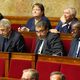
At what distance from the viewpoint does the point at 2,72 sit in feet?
9.94

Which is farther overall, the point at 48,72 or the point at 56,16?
the point at 56,16

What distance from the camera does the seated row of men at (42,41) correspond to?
307 centimetres

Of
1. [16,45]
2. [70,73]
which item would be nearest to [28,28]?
[16,45]

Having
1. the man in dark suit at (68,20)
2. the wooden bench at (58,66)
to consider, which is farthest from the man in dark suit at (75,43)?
the man in dark suit at (68,20)

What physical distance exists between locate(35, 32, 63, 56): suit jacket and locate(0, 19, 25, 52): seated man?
0.22m

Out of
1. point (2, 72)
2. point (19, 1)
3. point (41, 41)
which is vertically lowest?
point (2, 72)

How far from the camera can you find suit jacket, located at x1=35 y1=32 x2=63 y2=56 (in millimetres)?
3078

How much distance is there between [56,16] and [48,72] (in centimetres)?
176

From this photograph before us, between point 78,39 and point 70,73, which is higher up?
point 78,39

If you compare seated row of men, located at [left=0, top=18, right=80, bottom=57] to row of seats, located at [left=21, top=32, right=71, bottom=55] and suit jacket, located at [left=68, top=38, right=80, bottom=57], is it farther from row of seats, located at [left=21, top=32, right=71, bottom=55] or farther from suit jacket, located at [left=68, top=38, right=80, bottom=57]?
row of seats, located at [left=21, top=32, right=71, bottom=55]

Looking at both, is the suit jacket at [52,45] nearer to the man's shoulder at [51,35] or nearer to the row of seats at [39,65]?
the man's shoulder at [51,35]

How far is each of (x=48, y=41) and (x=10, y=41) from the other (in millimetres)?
323

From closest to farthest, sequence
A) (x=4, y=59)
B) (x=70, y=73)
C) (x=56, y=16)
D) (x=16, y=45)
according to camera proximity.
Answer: (x=70, y=73) < (x=4, y=59) < (x=16, y=45) < (x=56, y=16)

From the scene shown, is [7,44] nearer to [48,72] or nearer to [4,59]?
[4,59]
